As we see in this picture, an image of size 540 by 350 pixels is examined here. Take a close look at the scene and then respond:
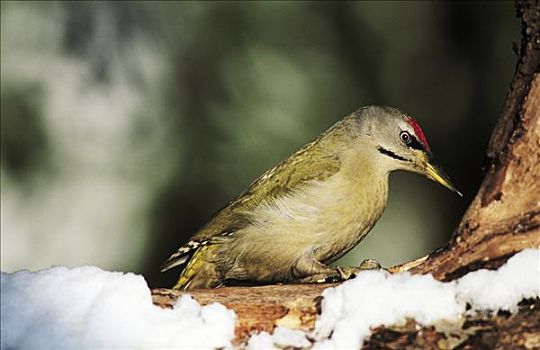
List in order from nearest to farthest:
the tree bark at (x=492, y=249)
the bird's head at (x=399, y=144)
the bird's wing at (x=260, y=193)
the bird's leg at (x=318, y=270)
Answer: the tree bark at (x=492, y=249) → the bird's leg at (x=318, y=270) → the bird's wing at (x=260, y=193) → the bird's head at (x=399, y=144)

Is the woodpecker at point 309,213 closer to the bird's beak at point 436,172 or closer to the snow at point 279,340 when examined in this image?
the bird's beak at point 436,172

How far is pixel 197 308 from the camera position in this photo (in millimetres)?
3180

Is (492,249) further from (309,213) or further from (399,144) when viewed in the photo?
(399,144)

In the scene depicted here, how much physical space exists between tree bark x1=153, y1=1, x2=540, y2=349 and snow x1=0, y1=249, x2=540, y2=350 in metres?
0.05

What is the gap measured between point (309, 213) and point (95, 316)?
1.73 m

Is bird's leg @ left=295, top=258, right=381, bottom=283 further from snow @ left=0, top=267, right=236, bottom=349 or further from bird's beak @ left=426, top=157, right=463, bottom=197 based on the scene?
snow @ left=0, top=267, right=236, bottom=349

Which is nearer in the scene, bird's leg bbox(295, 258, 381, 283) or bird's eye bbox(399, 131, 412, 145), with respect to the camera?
bird's leg bbox(295, 258, 381, 283)

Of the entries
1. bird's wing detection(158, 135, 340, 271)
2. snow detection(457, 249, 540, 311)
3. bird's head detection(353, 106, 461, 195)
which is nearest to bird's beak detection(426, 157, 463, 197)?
bird's head detection(353, 106, 461, 195)

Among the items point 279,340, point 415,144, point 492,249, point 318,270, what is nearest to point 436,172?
point 415,144

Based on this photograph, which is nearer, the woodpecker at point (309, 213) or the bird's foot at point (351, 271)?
the bird's foot at point (351, 271)

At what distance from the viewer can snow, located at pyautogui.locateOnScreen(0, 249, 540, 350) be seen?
2943mm

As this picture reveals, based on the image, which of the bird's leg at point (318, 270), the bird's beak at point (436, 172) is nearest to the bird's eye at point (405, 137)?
the bird's beak at point (436, 172)

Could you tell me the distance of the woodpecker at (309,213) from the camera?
4531 mm

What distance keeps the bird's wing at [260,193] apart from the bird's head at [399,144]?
0.78 ft
